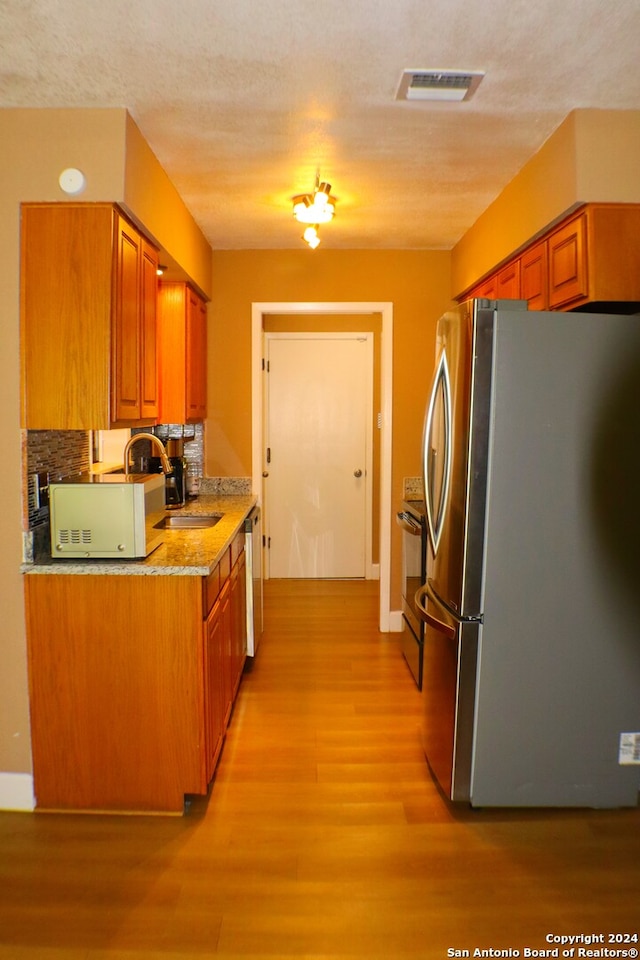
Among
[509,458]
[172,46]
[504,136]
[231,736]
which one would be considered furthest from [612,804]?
[172,46]

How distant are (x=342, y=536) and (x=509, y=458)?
3522 mm

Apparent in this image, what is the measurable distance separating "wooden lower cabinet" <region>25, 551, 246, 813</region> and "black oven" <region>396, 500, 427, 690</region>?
1376 millimetres

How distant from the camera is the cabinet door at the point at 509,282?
3.01 meters

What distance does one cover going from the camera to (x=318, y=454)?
18.2 ft

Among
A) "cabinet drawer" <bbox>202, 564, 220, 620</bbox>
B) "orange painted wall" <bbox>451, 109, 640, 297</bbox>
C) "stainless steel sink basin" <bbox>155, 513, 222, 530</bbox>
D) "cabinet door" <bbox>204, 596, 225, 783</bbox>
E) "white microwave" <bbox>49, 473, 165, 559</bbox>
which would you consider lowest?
"cabinet door" <bbox>204, 596, 225, 783</bbox>

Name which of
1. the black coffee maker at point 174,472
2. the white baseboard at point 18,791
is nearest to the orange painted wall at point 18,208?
the white baseboard at point 18,791

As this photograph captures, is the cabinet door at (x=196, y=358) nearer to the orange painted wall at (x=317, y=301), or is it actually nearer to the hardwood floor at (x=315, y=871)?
the orange painted wall at (x=317, y=301)

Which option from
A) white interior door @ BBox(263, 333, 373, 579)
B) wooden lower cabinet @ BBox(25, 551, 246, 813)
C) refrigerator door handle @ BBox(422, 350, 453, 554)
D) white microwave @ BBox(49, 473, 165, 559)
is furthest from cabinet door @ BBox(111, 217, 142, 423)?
white interior door @ BBox(263, 333, 373, 579)

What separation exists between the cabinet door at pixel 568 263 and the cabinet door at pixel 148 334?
5.54 ft

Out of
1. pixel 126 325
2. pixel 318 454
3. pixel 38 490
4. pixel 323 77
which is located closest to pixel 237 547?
pixel 38 490

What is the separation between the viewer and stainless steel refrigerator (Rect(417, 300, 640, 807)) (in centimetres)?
216

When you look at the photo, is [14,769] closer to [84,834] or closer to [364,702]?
[84,834]

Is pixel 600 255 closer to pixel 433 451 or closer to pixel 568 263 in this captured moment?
pixel 568 263

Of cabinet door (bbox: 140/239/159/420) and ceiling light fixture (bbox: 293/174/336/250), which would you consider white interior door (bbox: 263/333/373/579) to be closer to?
ceiling light fixture (bbox: 293/174/336/250)
